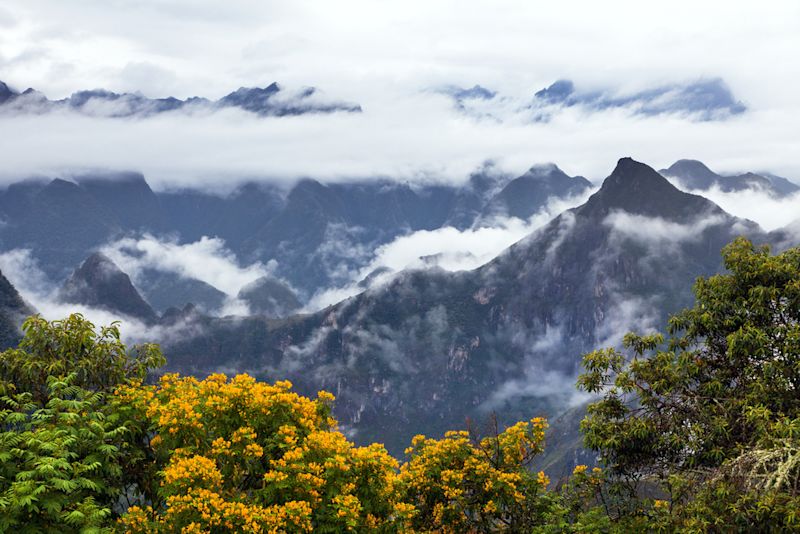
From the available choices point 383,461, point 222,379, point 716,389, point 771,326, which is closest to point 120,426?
point 222,379

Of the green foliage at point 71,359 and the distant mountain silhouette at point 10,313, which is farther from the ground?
the green foliage at point 71,359

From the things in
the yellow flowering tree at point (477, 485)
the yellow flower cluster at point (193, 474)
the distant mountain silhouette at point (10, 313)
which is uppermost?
the yellow flower cluster at point (193, 474)

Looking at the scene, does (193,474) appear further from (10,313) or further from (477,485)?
(10,313)

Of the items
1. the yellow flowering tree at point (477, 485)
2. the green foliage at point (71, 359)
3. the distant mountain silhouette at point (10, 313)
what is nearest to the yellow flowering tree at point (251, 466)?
the green foliage at point (71, 359)

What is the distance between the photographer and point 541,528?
2112cm

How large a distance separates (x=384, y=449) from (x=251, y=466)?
3825 millimetres

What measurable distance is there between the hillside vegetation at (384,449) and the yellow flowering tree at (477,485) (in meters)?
0.07

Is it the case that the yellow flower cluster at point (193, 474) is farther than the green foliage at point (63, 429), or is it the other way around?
the yellow flower cluster at point (193, 474)

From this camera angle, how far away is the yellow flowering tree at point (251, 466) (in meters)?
15.4

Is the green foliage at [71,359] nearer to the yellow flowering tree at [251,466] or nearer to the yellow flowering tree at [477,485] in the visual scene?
the yellow flowering tree at [251,466]

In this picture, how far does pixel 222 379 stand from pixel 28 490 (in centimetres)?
630

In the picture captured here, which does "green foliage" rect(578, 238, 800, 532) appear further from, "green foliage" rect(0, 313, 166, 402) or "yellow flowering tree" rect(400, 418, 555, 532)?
"green foliage" rect(0, 313, 166, 402)

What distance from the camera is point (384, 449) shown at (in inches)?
795

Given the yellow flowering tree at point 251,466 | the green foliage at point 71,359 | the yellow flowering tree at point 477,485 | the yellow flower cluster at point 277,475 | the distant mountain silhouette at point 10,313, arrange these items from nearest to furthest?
the yellow flowering tree at point 251,466 → the yellow flower cluster at point 277,475 → the green foliage at point 71,359 → the yellow flowering tree at point 477,485 → the distant mountain silhouette at point 10,313
